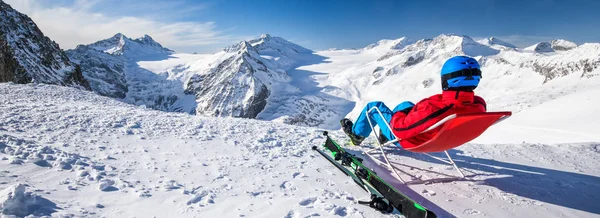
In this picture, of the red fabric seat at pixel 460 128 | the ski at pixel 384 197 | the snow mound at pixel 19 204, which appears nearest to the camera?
the snow mound at pixel 19 204

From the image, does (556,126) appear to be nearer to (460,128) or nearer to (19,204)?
(460,128)

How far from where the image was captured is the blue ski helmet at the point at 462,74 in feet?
12.4

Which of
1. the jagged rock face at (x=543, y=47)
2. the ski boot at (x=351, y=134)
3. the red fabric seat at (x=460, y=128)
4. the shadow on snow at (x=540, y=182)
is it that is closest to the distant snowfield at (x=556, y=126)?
the shadow on snow at (x=540, y=182)

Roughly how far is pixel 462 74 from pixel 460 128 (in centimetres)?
70

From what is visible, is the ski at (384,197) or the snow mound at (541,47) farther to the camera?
the snow mound at (541,47)

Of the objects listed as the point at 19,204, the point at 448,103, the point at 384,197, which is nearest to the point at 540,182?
the point at 448,103

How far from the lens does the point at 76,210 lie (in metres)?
3.31

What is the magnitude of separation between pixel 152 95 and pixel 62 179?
213 meters

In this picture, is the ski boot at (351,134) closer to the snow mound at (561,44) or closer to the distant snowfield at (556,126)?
the distant snowfield at (556,126)

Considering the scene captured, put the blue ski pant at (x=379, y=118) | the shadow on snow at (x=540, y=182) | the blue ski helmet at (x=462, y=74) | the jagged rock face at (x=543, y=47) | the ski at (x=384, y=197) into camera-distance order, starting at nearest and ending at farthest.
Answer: the ski at (x=384, y=197), the blue ski helmet at (x=462, y=74), the shadow on snow at (x=540, y=182), the blue ski pant at (x=379, y=118), the jagged rock face at (x=543, y=47)

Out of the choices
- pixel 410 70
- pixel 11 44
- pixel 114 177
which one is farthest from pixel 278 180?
pixel 410 70

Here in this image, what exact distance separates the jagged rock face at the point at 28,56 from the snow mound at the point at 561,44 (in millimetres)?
246617

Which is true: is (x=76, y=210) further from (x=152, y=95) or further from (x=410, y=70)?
(x=152, y=95)

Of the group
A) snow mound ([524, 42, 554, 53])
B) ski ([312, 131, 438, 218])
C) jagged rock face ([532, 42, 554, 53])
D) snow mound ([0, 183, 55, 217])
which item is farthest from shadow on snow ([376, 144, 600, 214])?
jagged rock face ([532, 42, 554, 53])
